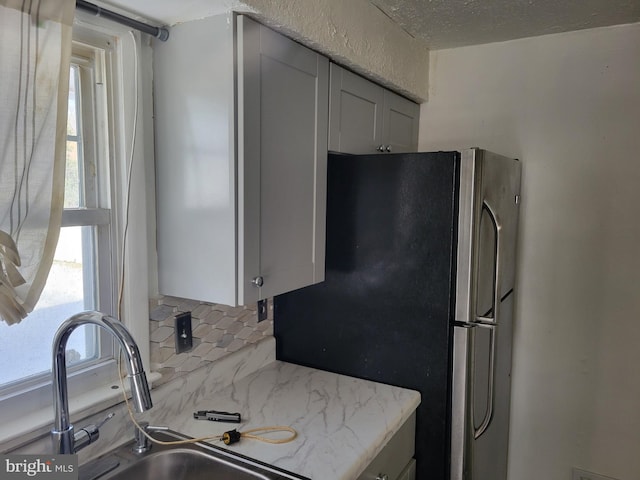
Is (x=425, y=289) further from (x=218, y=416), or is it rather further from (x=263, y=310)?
(x=218, y=416)

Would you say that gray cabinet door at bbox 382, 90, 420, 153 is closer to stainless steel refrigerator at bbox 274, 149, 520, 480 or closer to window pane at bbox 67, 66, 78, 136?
stainless steel refrigerator at bbox 274, 149, 520, 480

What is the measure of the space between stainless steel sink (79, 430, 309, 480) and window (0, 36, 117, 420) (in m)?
0.21

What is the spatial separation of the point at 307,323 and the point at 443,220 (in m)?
0.66

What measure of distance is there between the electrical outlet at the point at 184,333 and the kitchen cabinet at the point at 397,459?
0.65 meters

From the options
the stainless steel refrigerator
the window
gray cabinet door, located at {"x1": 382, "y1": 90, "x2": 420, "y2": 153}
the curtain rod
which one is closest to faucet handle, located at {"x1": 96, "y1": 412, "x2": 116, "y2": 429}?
the window

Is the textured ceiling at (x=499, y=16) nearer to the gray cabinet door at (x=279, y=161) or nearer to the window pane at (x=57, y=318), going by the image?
the gray cabinet door at (x=279, y=161)

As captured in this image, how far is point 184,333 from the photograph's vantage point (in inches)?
59.1

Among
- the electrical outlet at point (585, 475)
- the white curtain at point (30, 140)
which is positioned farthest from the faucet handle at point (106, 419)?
the electrical outlet at point (585, 475)

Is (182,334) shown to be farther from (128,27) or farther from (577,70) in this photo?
(577,70)

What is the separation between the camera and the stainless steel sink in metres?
1.15

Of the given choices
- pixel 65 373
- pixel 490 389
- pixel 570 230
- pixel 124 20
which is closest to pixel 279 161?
pixel 124 20

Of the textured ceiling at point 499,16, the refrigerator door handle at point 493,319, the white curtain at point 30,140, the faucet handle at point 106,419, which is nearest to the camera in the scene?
the white curtain at point 30,140

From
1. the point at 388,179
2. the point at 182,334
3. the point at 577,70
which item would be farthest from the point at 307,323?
the point at 577,70

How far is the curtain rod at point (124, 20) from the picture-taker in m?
1.12
